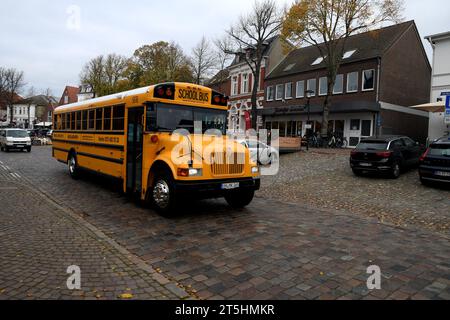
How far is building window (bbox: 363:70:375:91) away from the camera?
1089 inches

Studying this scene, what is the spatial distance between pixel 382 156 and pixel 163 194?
9.41 metres

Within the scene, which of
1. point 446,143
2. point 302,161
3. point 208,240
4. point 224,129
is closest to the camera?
point 208,240

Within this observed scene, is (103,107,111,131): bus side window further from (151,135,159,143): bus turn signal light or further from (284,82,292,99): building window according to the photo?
(284,82,292,99): building window

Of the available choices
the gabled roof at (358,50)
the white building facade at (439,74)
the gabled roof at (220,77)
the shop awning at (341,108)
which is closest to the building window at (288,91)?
the gabled roof at (358,50)

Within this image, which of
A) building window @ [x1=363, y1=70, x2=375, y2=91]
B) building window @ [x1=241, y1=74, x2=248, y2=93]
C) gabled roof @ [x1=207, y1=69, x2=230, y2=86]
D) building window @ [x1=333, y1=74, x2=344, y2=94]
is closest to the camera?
building window @ [x1=363, y1=70, x2=375, y2=91]

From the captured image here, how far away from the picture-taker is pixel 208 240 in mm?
5707

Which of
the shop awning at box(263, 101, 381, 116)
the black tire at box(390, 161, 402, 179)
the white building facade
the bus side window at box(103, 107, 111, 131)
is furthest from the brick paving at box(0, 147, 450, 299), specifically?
the shop awning at box(263, 101, 381, 116)

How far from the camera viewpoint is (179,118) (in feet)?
25.7

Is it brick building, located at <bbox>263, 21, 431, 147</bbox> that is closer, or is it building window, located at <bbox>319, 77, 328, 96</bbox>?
brick building, located at <bbox>263, 21, 431, 147</bbox>

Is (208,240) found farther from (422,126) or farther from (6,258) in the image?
(422,126)

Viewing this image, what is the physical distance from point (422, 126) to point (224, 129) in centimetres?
3085

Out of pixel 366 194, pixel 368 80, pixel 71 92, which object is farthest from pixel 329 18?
pixel 71 92

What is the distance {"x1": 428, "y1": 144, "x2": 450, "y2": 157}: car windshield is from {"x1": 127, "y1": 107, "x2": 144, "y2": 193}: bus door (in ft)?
31.2
